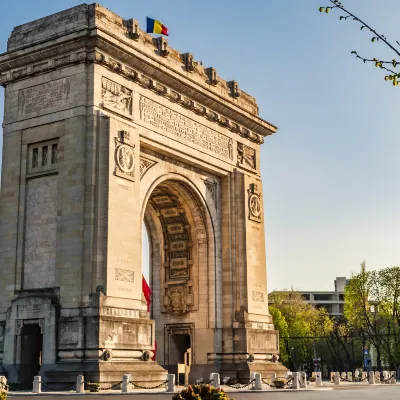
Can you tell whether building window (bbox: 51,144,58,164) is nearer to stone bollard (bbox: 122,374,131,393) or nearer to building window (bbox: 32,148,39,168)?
building window (bbox: 32,148,39,168)

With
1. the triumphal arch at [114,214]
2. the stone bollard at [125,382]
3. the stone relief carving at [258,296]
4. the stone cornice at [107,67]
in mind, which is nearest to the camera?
the stone bollard at [125,382]

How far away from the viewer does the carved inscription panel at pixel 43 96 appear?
32.5 m

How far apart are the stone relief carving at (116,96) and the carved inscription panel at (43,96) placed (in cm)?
166

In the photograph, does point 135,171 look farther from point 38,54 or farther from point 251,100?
point 251,100

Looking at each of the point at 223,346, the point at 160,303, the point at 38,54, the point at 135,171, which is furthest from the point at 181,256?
the point at 38,54

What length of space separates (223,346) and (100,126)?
560 inches

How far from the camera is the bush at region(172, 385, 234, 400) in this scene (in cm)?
1434

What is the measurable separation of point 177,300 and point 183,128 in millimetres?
9597

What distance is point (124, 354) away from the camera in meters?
30.4

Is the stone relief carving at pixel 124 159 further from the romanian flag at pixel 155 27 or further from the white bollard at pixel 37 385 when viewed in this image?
the white bollard at pixel 37 385

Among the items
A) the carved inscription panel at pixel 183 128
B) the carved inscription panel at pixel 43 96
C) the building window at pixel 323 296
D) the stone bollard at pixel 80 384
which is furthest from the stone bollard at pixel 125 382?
the building window at pixel 323 296

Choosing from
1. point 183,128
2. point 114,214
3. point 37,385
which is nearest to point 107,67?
point 183,128

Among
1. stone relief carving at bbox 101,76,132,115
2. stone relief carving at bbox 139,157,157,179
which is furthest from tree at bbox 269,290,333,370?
stone relief carving at bbox 101,76,132,115

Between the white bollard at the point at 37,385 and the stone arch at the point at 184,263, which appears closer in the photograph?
the white bollard at the point at 37,385
